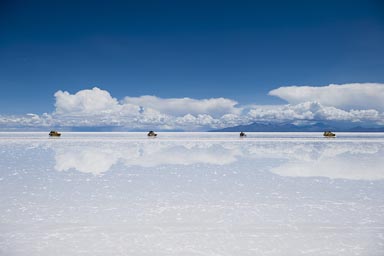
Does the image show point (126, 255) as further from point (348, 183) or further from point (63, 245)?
point (348, 183)

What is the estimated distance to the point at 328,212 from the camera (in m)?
7.70

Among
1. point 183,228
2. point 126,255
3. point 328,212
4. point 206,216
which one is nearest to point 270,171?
point 328,212

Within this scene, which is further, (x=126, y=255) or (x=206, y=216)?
(x=206, y=216)

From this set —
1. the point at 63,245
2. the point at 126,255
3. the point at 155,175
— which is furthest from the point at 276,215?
the point at 155,175

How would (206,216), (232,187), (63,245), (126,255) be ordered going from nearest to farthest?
(126,255) → (63,245) → (206,216) → (232,187)

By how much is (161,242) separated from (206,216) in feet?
6.05

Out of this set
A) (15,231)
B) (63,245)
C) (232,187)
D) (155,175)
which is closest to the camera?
(63,245)

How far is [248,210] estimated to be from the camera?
7840mm

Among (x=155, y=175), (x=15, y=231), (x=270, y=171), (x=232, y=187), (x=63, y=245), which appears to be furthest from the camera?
(x=270, y=171)

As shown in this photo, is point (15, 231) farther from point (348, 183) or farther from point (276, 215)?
point (348, 183)

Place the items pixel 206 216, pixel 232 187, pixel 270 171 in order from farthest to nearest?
pixel 270 171, pixel 232 187, pixel 206 216

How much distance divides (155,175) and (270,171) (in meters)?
5.21

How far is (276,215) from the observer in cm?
744

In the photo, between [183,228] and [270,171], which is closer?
[183,228]
